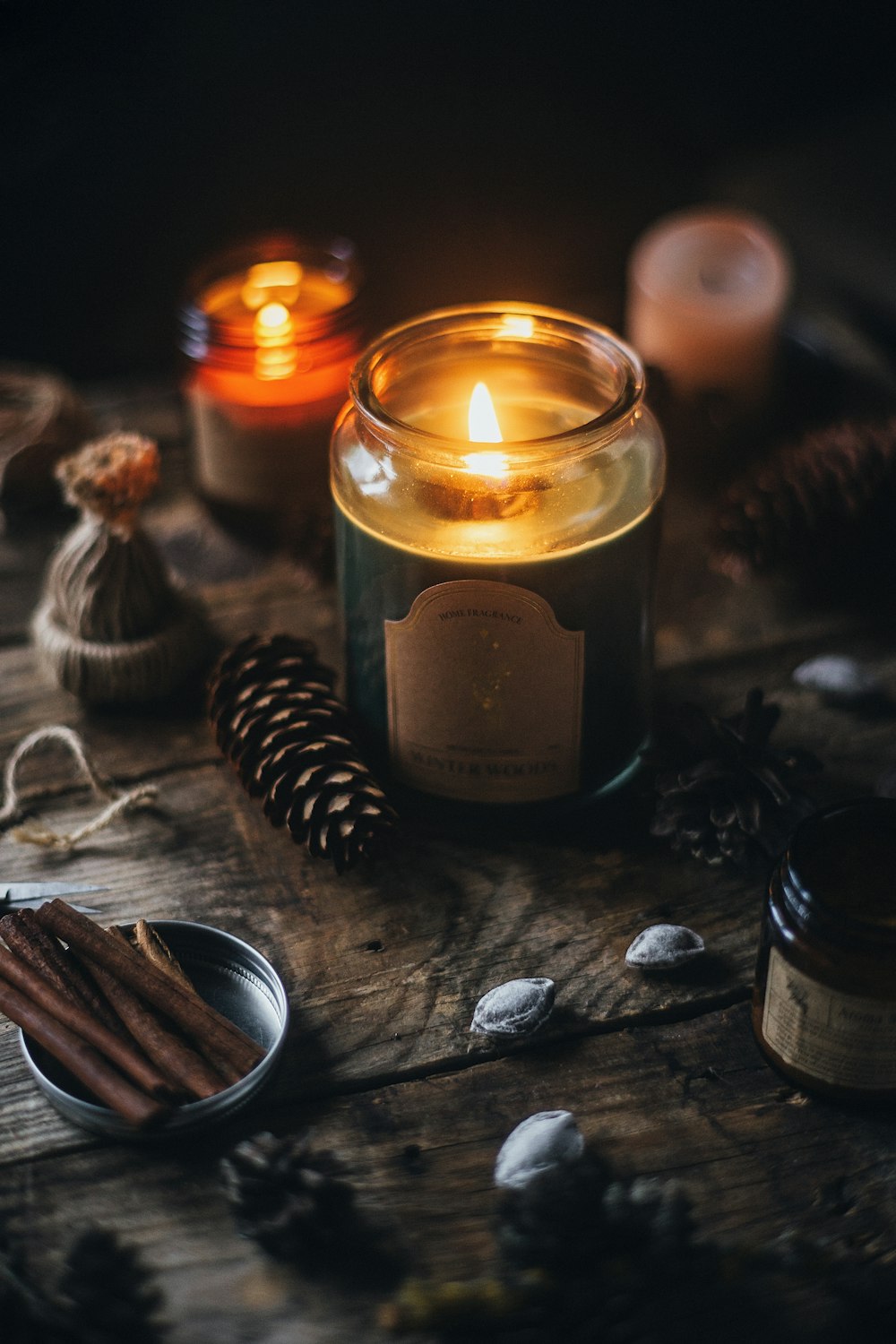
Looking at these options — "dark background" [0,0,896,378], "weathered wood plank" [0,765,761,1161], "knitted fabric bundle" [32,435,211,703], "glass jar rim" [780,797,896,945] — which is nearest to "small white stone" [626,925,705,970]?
"weathered wood plank" [0,765,761,1161]

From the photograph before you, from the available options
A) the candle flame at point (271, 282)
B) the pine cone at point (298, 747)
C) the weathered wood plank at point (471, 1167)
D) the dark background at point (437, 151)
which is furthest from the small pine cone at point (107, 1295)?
the dark background at point (437, 151)

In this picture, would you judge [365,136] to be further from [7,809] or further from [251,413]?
[7,809]

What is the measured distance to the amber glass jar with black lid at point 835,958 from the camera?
2.05 feet

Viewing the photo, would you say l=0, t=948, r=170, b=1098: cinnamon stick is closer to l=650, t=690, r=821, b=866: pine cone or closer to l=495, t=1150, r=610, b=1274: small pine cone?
l=495, t=1150, r=610, b=1274: small pine cone

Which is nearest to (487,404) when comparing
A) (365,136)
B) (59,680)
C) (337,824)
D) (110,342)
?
(337,824)

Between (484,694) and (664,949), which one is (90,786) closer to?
(484,694)

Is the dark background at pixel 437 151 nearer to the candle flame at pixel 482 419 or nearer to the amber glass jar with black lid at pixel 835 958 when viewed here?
the candle flame at pixel 482 419

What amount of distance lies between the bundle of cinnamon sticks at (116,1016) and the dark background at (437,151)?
81 centimetres

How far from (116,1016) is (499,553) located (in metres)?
0.35

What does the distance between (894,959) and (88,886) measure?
50 centimetres

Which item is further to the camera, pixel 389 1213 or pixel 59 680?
pixel 59 680

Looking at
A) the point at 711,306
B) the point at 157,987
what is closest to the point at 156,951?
the point at 157,987

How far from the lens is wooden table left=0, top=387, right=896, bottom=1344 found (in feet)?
2.06

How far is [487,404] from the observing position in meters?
0.79
